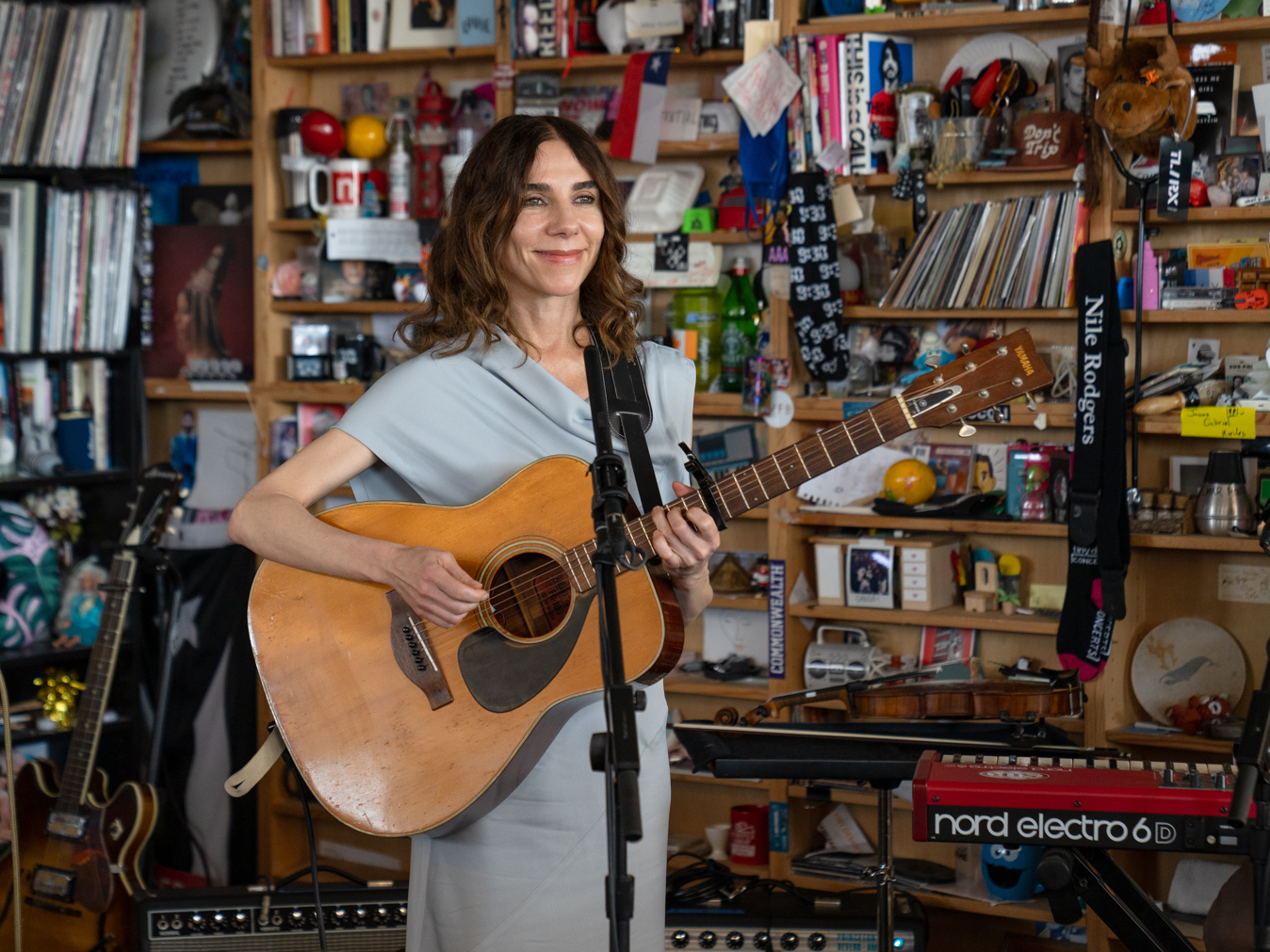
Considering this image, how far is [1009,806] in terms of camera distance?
5.74 ft

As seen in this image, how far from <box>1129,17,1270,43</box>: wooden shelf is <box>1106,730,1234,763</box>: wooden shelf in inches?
59.4

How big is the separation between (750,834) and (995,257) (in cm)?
154

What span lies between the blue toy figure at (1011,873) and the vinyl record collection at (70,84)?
9.50ft

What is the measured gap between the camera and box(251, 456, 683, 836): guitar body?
1573 mm

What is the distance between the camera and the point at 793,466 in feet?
5.03

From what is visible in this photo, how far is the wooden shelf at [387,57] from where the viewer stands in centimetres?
326

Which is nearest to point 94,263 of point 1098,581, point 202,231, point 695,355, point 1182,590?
point 202,231

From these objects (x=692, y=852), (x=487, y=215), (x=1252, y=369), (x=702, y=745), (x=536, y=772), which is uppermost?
(x=487, y=215)

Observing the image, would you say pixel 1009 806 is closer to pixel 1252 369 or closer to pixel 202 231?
pixel 1252 369

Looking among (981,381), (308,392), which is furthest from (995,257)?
(308,392)

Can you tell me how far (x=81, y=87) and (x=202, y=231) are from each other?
51 cm

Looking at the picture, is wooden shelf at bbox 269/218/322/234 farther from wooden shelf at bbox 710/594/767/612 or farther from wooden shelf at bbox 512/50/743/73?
wooden shelf at bbox 710/594/767/612

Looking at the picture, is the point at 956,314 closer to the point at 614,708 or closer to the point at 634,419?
the point at 634,419

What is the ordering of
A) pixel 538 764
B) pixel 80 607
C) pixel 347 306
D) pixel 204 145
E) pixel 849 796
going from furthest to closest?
pixel 204 145, pixel 347 306, pixel 80 607, pixel 849 796, pixel 538 764
